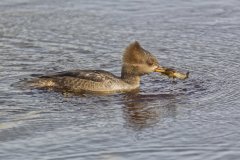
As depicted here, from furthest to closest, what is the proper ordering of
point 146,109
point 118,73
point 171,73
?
1. point 118,73
2. point 171,73
3. point 146,109

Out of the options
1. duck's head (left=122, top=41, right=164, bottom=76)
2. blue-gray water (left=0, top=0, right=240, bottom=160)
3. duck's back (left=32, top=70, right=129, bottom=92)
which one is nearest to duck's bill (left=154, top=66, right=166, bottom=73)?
duck's head (left=122, top=41, right=164, bottom=76)

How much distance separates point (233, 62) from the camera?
42.8 ft

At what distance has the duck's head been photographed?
1243 centimetres

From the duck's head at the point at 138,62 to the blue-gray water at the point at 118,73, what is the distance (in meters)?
0.28

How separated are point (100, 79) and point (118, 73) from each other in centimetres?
103

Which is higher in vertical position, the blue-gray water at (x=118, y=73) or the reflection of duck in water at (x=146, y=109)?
the blue-gray water at (x=118, y=73)

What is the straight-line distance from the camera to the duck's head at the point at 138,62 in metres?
12.4

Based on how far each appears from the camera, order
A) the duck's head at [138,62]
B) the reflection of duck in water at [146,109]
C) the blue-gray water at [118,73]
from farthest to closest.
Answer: the duck's head at [138,62], the reflection of duck in water at [146,109], the blue-gray water at [118,73]

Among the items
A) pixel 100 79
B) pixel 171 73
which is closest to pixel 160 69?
pixel 171 73

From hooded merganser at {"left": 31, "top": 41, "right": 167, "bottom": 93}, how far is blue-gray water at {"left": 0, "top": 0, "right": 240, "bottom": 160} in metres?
0.26

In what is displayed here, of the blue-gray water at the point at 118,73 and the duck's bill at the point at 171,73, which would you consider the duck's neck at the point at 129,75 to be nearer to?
the blue-gray water at the point at 118,73

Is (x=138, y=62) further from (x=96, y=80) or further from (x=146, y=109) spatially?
(x=146, y=109)

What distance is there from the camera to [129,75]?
12.5 m

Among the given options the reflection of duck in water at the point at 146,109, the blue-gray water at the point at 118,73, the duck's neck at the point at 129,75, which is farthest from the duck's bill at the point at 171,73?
the reflection of duck in water at the point at 146,109
